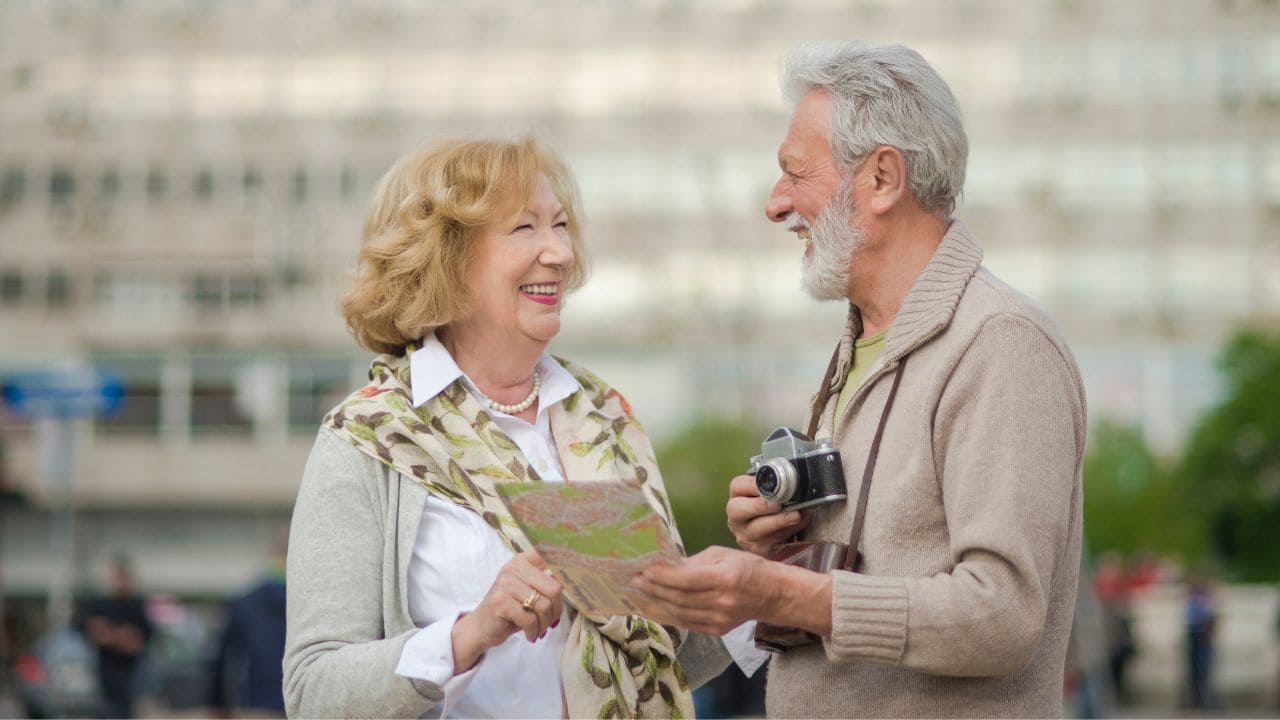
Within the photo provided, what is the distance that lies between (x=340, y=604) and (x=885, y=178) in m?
1.49

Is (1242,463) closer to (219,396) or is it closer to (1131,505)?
(1131,505)

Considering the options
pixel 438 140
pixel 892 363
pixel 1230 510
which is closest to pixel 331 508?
pixel 438 140

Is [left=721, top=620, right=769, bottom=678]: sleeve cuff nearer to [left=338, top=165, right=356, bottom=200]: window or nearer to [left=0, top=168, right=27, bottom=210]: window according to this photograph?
[left=338, top=165, right=356, bottom=200]: window

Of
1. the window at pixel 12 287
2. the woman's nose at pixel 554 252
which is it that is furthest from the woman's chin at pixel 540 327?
the window at pixel 12 287

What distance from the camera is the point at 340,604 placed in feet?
11.4

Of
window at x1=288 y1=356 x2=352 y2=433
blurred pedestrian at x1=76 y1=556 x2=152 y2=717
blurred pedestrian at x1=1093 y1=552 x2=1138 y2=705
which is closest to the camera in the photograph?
blurred pedestrian at x1=76 y1=556 x2=152 y2=717

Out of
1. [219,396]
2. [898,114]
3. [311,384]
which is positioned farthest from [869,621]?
[219,396]

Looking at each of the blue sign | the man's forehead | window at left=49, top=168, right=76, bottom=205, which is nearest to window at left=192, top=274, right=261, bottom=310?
window at left=49, top=168, right=76, bottom=205

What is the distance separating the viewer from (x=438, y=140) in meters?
3.90

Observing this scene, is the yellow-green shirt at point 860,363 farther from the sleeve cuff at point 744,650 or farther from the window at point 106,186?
the window at point 106,186

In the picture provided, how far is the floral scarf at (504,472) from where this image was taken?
3.59 metres

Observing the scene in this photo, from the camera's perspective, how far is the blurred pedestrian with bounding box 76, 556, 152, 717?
13711mm

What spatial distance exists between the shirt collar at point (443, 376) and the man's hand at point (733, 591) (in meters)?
0.99

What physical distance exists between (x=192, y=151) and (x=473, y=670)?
49.6 meters
